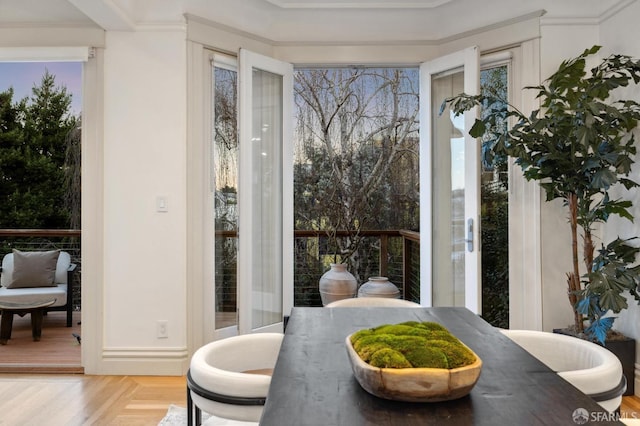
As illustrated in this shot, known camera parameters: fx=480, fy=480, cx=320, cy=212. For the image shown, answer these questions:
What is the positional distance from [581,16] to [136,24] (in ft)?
10.2

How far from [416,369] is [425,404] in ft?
0.30

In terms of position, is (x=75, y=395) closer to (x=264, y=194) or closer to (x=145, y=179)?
(x=145, y=179)

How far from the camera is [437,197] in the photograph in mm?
3838

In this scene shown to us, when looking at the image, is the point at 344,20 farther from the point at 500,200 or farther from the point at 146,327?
the point at 146,327

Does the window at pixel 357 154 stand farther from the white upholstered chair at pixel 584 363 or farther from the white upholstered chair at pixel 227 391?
the white upholstered chair at pixel 227 391

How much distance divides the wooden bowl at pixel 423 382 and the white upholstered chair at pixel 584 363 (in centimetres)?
51

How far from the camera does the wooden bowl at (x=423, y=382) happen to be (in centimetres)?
107

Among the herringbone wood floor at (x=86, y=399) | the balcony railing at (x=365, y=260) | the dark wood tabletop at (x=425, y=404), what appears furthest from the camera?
the balcony railing at (x=365, y=260)

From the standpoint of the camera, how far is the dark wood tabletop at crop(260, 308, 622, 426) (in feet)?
3.32

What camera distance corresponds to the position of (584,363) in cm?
171

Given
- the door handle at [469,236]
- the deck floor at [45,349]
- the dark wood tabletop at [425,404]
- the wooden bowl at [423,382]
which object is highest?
the door handle at [469,236]

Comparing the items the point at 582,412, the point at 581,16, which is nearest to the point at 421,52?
the point at 581,16

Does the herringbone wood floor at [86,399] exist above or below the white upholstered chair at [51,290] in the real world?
below

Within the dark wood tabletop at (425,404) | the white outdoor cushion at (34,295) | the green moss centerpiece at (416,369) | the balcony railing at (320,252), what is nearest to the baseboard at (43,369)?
the white outdoor cushion at (34,295)
